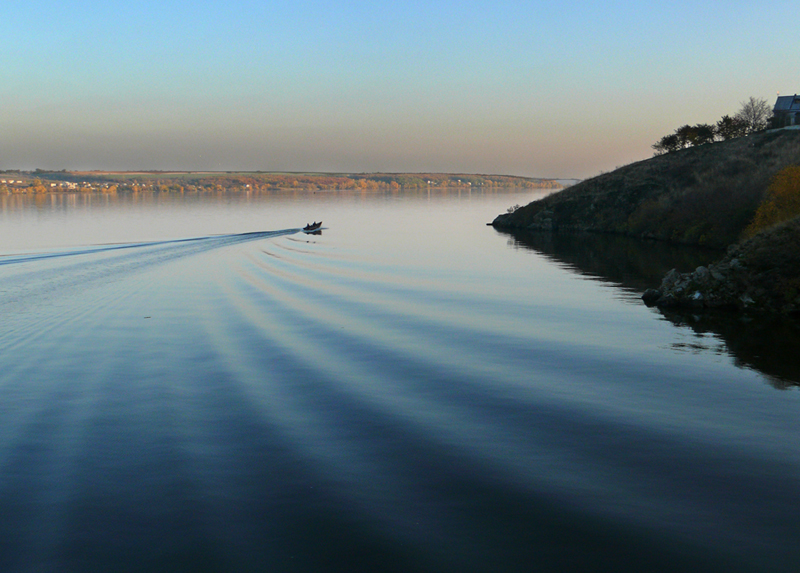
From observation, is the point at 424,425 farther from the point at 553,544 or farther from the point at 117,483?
the point at 117,483

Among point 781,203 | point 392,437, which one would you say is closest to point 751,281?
point 781,203

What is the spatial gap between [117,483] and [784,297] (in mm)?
27677

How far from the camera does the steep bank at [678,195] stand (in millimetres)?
63562

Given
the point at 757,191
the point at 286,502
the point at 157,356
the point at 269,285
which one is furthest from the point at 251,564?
the point at 757,191

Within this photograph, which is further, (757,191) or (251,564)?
(757,191)

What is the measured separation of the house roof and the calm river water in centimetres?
12109

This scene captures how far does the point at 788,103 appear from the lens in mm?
126938

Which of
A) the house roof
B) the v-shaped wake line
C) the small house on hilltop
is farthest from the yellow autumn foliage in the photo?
the house roof

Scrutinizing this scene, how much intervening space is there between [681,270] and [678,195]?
142 feet

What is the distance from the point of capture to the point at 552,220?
95938 mm

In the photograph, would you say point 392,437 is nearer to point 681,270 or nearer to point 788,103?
point 681,270

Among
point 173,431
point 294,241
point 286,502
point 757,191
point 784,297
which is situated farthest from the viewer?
point 294,241

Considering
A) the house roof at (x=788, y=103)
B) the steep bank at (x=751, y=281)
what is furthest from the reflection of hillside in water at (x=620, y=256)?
the house roof at (x=788, y=103)

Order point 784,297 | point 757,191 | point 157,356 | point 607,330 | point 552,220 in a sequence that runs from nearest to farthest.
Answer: point 157,356, point 607,330, point 784,297, point 757,191, point 552,220
